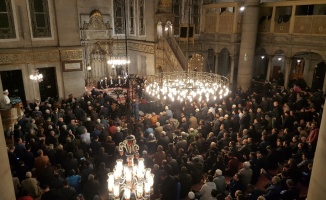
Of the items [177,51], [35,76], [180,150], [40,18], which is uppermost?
[40,18]

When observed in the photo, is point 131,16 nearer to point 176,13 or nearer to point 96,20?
point 96,20

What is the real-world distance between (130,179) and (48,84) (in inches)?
480

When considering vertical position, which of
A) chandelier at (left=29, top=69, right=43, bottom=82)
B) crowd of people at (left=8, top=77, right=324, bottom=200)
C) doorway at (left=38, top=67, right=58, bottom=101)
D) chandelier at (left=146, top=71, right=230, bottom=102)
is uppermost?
chandelier at (left=146, top=71, right=230, bottom=102)

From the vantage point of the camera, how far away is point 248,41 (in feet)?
55.9

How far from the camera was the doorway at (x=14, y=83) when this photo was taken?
14.2 m

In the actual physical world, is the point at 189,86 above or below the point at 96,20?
A: below

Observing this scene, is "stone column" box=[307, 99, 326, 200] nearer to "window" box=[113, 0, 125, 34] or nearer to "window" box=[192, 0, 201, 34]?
"window" box=[192, 0, 201, 34]

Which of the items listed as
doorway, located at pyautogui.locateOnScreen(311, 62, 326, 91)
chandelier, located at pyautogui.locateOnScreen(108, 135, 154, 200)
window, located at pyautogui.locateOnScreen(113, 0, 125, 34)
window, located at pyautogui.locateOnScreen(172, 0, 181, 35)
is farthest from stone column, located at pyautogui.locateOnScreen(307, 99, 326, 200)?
window, located at pyautogui.locateOnScreen(113, 0, 125, 34)

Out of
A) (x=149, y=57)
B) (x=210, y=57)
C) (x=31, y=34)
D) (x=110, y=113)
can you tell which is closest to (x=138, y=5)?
(x=149, y=57)

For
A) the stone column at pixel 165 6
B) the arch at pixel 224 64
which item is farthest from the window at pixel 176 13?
the arch at pixel 224 64

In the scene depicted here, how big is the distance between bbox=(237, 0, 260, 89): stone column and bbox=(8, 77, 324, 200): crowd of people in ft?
14.6

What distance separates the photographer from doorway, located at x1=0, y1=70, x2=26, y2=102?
46.6 feet

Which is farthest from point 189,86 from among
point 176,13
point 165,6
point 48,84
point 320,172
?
point 176,13

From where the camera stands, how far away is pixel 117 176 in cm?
505
